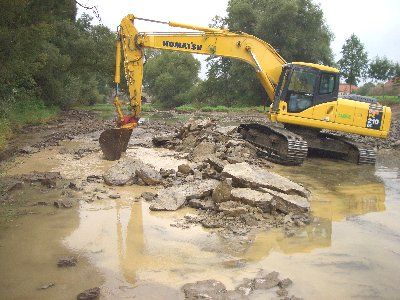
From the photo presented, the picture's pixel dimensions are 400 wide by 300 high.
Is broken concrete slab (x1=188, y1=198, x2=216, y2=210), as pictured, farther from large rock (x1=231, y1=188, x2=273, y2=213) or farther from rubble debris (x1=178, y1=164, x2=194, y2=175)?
rubble debris (x1=178, y1=164, x2=194, y2=175)

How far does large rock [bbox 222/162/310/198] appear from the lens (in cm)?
757

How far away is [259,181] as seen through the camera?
764 centimetres

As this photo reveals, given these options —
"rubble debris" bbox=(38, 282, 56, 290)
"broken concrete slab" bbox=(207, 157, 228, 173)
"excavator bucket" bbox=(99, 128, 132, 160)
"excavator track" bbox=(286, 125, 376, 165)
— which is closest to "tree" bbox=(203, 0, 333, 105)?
"excavator track" bbox=(286, 125, 376, 165)

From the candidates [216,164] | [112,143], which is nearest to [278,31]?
[112,143]

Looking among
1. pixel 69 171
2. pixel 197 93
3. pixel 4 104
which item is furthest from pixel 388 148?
pixel 197 93

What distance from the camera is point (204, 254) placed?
5.48 meters

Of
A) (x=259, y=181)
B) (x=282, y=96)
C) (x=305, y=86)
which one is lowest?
(x=259, y=181)

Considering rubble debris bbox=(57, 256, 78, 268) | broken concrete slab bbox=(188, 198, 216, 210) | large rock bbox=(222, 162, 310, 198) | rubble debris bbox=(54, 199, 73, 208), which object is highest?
large rock bbox=(222, 162, 310, 198)

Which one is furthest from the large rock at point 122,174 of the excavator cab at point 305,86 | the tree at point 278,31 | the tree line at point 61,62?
the tree at point 278,31

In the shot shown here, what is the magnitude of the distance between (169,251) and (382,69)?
53.6m

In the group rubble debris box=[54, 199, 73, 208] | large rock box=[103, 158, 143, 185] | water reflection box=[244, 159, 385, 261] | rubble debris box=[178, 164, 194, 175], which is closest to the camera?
water reflection box=[244, 159, 385, 261]

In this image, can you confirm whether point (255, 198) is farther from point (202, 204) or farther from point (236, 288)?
point (236, 288)

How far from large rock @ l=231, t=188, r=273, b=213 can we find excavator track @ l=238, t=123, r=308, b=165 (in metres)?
4.24

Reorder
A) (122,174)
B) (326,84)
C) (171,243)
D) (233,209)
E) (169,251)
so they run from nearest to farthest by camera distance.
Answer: (169,251)
(171,243)
(233,209)
(122,174)
(326,84)
